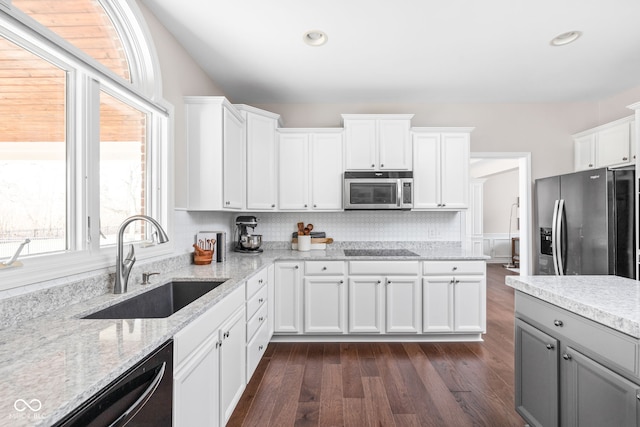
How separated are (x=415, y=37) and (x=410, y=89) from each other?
1029 millimetres

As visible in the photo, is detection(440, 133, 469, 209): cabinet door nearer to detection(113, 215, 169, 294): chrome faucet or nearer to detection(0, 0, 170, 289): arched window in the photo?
detection(0, 0, 170, 289): arched window

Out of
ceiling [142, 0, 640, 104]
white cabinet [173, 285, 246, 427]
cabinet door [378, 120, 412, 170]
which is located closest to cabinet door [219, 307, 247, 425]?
white cabinet [173, 285, 246, 427]

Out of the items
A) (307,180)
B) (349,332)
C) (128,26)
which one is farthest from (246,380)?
(128,26)

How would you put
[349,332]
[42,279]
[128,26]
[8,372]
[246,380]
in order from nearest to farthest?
[8,372] → [42,279] → [128,26] → [246,380] → [349,332]

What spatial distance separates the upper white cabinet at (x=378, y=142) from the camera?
342 cm

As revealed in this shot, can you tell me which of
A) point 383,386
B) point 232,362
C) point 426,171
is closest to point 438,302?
point 383,386

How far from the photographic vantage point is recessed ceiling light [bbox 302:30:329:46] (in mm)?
2385

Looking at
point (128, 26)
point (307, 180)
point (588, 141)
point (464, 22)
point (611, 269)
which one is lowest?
point (611, 269)

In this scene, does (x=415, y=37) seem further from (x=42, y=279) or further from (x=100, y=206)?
(x=42, y=279)

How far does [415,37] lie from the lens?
2.43m

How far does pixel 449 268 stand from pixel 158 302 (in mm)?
2543

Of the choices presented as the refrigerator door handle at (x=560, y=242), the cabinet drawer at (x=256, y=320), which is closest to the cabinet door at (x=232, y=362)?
the cabinet drawer at (x=256, y=320)

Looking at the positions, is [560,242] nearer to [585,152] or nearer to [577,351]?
[585,152]

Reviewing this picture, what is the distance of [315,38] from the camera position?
8.09ft
